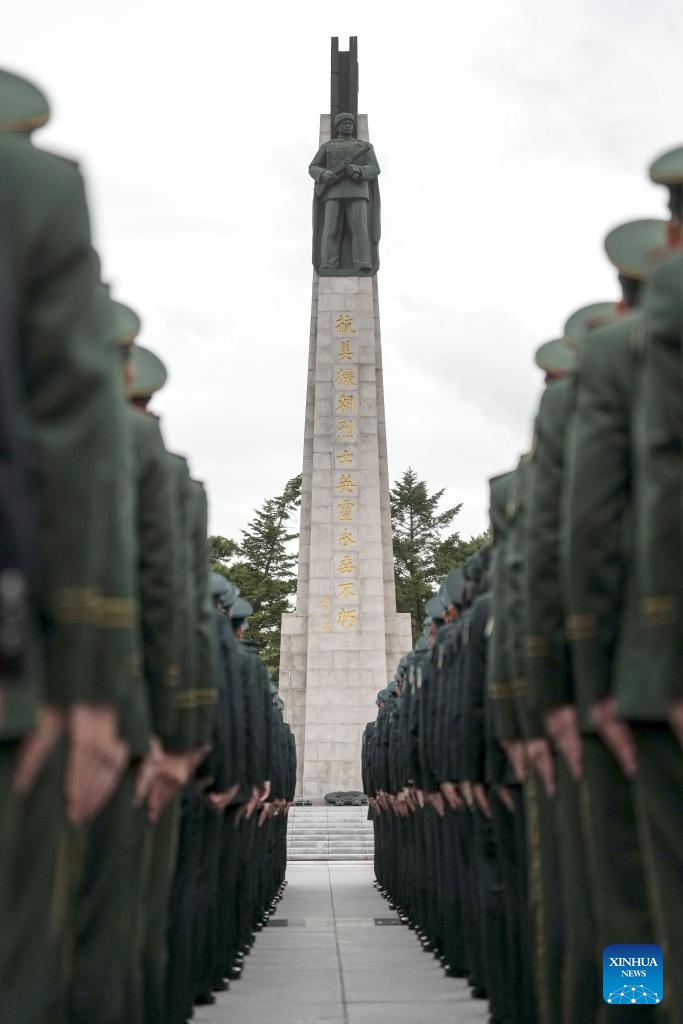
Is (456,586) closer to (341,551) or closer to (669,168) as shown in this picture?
(669,168)

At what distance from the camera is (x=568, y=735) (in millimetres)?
4074

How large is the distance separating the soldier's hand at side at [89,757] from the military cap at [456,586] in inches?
238

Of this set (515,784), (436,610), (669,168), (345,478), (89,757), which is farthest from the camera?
(345,478)

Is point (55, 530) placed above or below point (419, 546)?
below

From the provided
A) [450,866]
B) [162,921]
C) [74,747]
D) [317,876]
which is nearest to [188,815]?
[162,921]

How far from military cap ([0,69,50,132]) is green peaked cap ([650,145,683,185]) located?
142 cm

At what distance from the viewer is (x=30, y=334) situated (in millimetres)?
2377

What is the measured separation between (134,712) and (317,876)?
16753mm

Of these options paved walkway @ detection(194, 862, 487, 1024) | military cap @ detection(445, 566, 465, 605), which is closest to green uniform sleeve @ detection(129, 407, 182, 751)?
paved walkway @ detection(194, 862, 487, 1024)

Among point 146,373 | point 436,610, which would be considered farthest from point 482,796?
point 436,610

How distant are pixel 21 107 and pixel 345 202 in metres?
27.8

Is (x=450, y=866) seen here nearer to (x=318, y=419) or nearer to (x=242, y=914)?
(x=242, y=914)

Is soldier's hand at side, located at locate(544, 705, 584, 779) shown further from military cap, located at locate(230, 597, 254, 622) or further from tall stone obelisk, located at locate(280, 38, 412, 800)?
tall stone obelisk, located at locate(280, 38, 412, 800)

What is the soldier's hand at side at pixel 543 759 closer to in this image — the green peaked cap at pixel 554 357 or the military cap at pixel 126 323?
the green peaked cap at pixel 554 357
